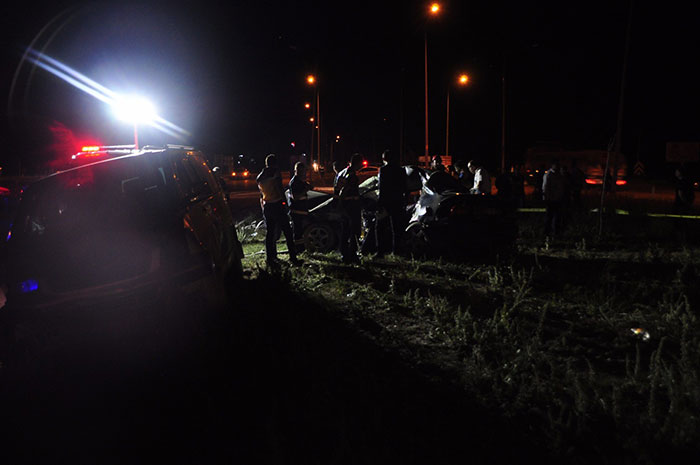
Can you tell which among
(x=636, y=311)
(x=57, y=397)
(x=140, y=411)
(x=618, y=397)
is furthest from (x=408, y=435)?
(x=636, y=311)

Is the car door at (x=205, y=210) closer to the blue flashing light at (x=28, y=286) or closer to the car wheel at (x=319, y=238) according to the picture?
the blue flashing light at (x=28, y=286)

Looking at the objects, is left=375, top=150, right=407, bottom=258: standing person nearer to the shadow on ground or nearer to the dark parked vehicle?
the dark parked vehicle

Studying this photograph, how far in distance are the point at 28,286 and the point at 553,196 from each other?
373 inches

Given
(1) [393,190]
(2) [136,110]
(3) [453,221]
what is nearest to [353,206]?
(1) [393,190]

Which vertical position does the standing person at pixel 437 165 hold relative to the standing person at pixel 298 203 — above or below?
above

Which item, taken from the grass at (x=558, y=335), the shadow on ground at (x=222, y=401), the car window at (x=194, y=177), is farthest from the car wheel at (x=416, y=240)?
the shadow on ground at (x=222, y=401)

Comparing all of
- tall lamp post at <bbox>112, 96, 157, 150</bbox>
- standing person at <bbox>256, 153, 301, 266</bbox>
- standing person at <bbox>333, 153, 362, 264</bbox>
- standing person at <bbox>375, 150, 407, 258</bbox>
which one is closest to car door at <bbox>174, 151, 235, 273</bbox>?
standing person at <bbox>256, 153, 301, 266</bbox>

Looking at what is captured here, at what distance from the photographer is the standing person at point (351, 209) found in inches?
318

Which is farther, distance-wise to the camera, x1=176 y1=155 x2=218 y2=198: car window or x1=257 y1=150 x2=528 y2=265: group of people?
x1=257 y1=150 x2=528 y2=265: group of people

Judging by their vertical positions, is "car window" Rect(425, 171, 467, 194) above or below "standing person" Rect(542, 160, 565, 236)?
above

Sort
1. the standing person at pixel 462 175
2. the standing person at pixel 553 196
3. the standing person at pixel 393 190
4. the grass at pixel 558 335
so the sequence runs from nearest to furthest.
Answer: the grass at pixel 558 335
the standing person at pixel 393 190
the standing person at pixel 553 196
the standing person at pixel 462 175

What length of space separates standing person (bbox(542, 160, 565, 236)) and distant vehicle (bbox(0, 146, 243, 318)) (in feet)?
26.7

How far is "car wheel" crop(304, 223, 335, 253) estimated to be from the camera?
9523mm

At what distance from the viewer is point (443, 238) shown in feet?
26.0
